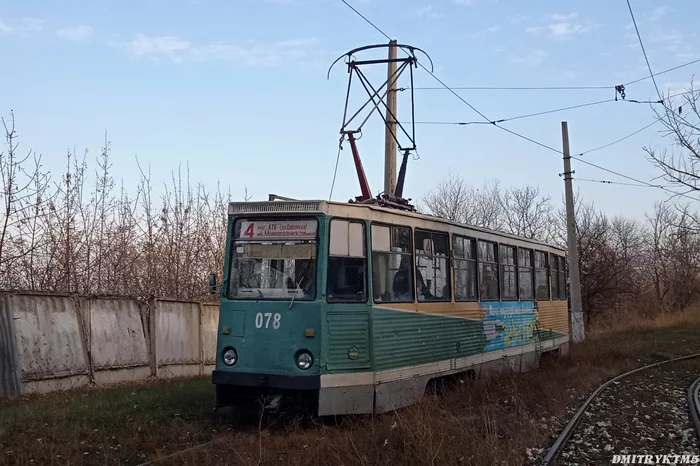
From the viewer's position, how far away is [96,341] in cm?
1246

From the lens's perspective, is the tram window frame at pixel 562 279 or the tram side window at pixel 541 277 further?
the tram window frame at pixel 562 279

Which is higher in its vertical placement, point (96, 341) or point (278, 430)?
point (96, 341)

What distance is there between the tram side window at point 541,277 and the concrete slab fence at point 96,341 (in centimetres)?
726

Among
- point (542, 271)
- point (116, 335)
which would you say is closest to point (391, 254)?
point (116, 335)

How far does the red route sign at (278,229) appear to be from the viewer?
8289 millimetres

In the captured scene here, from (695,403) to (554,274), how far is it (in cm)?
617

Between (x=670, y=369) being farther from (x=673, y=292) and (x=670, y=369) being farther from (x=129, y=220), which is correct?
(x=673, y=292)

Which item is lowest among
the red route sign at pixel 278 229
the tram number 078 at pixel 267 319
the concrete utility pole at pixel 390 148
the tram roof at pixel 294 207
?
the tram number 078 at pixel 267 319

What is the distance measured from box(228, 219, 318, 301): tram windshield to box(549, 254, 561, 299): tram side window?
9.11 meters

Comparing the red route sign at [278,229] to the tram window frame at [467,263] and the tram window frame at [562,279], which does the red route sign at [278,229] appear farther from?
the tram window frame at [562,279]

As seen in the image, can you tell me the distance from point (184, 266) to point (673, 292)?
117 feet

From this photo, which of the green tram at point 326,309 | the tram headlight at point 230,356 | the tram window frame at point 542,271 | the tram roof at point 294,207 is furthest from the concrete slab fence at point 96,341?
the tram window frame at point 542,271

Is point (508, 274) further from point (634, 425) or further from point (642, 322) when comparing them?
point (642, 322)

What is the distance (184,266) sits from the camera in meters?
19.1
